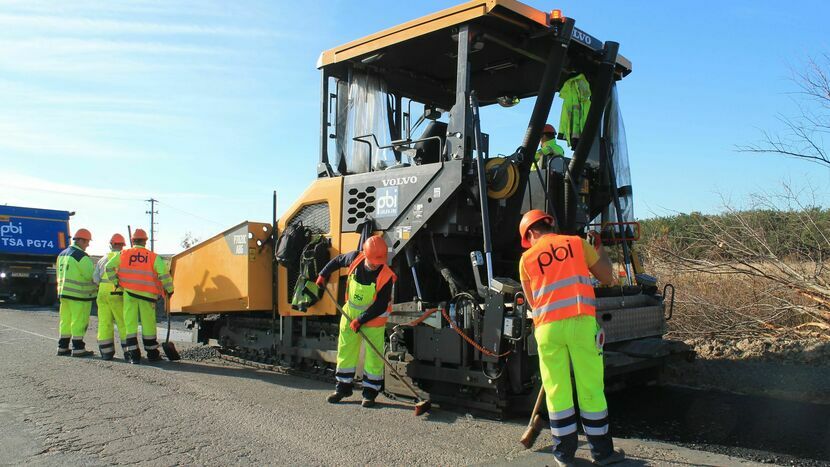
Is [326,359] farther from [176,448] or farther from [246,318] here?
[176,448]

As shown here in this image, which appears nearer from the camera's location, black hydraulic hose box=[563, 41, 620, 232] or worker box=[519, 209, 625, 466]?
worker box=[519, 209, 625, 466]

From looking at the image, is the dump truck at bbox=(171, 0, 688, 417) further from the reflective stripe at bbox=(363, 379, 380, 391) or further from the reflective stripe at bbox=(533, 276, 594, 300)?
the reflective stripe at bbox=(533, 276, 594, 300)

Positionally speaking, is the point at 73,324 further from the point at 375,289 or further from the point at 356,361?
the point at 375,289

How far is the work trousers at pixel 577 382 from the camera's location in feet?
12.8

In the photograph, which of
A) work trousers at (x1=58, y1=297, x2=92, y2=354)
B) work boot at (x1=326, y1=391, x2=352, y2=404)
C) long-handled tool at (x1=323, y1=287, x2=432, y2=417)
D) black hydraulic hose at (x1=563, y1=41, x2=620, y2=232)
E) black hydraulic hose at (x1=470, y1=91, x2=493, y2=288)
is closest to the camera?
black hydraulic hose at (x1=470, y1=91, x2=493, y2=288)

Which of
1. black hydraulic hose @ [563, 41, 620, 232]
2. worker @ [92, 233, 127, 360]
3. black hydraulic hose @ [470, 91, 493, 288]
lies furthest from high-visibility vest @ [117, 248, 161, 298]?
black hydraulic hose @ [563, 41, 620, 232]

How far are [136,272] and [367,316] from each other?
13.3 ft

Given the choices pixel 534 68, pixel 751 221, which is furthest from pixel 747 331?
pixel 534 68

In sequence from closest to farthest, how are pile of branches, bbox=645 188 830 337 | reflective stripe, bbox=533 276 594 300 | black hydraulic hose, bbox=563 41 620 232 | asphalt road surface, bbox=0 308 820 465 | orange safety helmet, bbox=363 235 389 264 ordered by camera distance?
reflective stripe, bbox=533 276 594 300 → asphalt road surface, bbox=0 308 820 465 → orange safety helmet, bbox=363 235 389 264 → black hydraulic hose, bbox=563 41 620 232 → pile of branches, bbox=645 188 830 337

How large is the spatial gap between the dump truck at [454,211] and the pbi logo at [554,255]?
0.78 m

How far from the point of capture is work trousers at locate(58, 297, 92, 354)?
8.66 metres

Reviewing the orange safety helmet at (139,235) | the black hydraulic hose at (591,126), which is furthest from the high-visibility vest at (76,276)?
the black hydraulic hose at (591,126)

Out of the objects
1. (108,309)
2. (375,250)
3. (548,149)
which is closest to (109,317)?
(108,309)

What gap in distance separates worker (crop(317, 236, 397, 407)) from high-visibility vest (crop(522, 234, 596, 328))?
1848 millimetres
